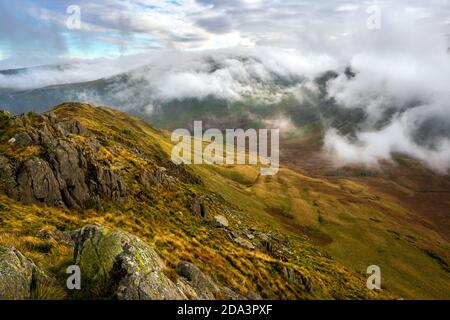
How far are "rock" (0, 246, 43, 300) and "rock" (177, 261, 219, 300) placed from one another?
9.35m

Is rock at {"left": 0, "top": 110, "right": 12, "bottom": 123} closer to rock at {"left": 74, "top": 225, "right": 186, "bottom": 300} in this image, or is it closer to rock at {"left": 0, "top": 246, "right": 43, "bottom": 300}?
rock at {"left": 74, "top": 225, "right": 186, "bottom": 300}

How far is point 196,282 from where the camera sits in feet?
78.0

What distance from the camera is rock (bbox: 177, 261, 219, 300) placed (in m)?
23.2

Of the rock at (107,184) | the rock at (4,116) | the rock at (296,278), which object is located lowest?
the rock at (296,278)

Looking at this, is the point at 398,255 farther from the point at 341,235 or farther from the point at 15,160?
the point at 15,160

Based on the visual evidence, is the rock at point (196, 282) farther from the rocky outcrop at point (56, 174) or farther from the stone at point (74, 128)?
the stone at point (74, 128)

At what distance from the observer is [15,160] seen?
45250 mm

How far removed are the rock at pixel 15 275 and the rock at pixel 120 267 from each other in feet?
7.69

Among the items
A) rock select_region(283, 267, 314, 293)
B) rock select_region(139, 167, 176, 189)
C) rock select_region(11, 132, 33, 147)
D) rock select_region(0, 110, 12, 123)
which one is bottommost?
rock select_region(283, 267, 314, 293)

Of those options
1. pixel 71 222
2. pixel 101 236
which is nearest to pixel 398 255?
pixel 71 222

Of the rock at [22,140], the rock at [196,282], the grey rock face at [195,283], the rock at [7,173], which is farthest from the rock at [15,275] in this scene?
the rock at [22,140]

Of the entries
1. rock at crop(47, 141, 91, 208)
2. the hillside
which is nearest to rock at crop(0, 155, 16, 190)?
the hillside

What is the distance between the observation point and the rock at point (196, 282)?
23188 mm
